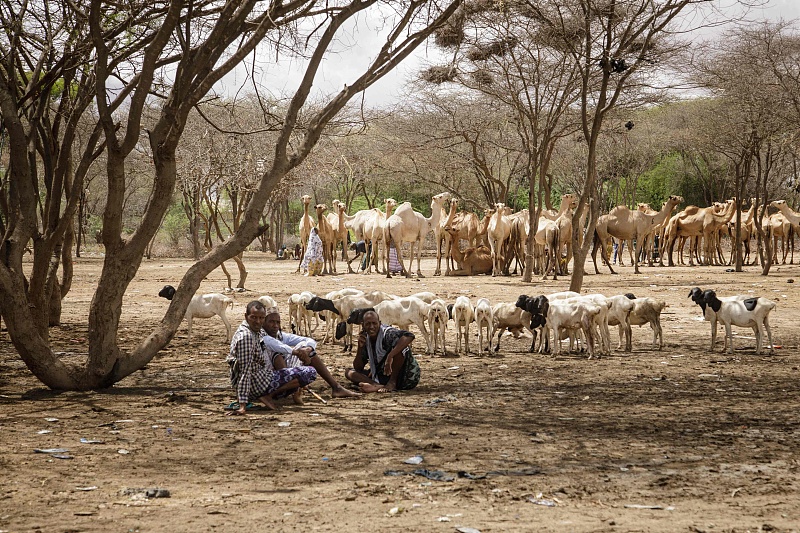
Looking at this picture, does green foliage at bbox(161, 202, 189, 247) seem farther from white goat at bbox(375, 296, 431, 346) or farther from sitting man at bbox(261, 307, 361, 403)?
sitting man at bbox(261, 307, 361, 403)

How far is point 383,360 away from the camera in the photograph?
27.2ft

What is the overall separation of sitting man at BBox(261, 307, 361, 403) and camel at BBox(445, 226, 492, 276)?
685 inches

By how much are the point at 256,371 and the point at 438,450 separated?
2159 millimetres

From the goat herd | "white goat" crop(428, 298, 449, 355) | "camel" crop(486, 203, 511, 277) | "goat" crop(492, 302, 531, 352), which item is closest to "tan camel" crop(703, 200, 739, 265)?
"camel" crop(486, 203, 511, 277)

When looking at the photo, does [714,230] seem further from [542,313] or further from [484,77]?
[542,313]

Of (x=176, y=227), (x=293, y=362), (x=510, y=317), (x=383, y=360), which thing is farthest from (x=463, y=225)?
(x=176, y=227)

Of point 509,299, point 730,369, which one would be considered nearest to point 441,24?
point 730,369

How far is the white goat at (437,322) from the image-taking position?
32.3 feet

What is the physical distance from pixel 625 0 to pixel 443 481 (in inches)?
458

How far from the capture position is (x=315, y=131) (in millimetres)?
8617

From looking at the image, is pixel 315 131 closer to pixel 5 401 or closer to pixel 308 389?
→ pixel 308 389

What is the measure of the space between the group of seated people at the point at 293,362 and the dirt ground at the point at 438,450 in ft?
0.63

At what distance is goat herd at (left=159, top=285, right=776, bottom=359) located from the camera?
9.96 metres

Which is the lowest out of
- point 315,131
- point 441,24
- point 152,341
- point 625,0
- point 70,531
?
point 70,531
